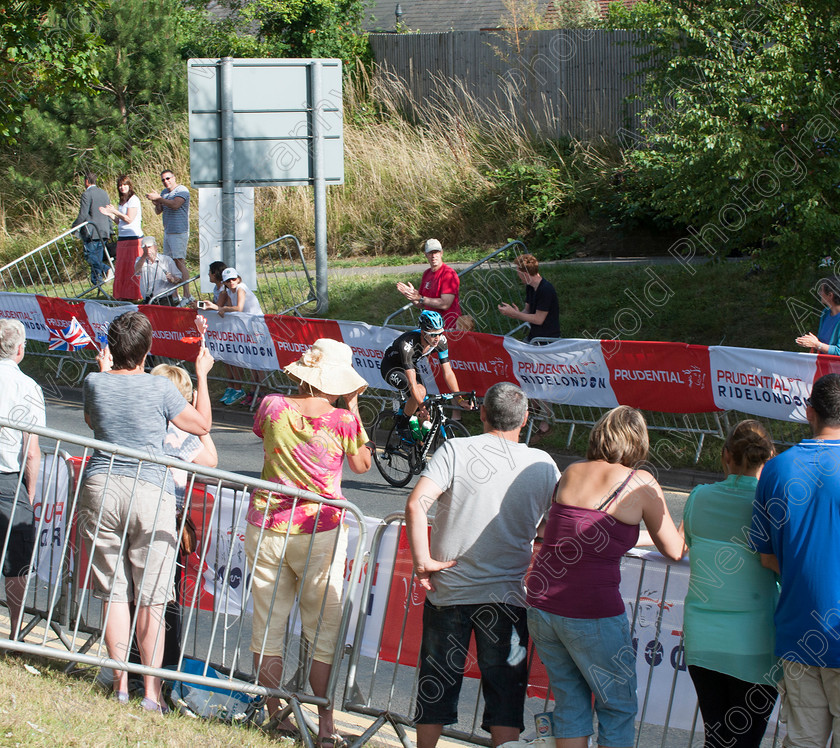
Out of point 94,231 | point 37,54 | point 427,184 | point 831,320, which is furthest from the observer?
point 427,184

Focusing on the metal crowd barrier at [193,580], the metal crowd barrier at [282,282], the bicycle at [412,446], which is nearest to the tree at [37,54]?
the metal crowd barrier at [282,282]

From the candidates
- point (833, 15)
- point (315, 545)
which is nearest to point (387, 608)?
point (315, 545)

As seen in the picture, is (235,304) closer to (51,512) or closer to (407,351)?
(407,351)

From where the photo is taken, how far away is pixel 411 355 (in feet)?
30.9

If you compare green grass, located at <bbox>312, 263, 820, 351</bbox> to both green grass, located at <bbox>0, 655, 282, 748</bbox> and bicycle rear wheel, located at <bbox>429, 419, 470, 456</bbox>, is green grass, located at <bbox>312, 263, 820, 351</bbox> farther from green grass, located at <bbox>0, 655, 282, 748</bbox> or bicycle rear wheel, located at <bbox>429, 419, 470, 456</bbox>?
green grass, located at <bbox>0, 655, 282, 748</bbox>

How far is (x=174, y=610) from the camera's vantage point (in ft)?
16.9

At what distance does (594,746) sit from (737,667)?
132cm

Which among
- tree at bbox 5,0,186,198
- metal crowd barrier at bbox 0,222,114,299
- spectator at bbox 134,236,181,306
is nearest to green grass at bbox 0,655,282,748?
spectator at bbox 134,236,181,306

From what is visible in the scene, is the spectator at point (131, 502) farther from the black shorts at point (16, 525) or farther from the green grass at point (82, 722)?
the black shorts at point (16, 525)

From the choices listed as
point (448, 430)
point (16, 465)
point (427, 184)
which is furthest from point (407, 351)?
point (427, 184)

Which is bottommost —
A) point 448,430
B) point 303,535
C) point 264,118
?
point 448,430

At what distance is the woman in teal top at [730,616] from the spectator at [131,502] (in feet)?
8.32

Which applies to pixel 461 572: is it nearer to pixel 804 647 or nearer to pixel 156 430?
pixel 804 647

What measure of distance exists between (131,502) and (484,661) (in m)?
1.87
